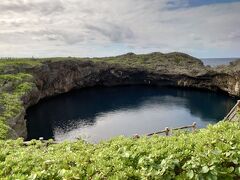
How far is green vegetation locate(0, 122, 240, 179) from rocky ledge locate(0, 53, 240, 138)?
82297 mm

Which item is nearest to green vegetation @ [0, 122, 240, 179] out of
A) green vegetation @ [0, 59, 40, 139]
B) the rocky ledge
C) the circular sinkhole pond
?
green vegetation @ [0, 59, 40, 139]

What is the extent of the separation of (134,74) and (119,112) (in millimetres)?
55567

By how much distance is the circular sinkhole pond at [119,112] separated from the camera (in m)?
66.4

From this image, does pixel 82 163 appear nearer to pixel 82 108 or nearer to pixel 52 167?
pixel 52 167

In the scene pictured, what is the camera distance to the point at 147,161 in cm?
1249

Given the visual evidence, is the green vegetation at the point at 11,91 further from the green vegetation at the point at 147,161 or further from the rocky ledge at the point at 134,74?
the green vegetation at the point at 147,161

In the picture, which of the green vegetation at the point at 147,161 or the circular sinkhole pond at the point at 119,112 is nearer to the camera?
the green vegetation at the point at 147,161

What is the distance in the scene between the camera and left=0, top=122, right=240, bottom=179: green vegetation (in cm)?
1160

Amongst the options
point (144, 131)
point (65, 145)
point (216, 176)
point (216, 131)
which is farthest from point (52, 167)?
point (144, 131)

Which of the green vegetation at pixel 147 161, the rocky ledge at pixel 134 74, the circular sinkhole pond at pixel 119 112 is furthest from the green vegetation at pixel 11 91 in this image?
the green vegetation at pixel 147 161

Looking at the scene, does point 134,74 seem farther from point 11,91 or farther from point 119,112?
point 11,91

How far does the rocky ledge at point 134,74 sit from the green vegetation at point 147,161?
270 ft

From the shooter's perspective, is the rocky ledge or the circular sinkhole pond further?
the rocky ledge

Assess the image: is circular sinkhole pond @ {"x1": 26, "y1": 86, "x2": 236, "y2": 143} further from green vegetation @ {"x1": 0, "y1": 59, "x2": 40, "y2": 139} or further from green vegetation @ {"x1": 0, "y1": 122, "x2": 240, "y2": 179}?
green vegetation @ {"x1": 0, "y1": 122, "x2": 240, "y2": 179}
